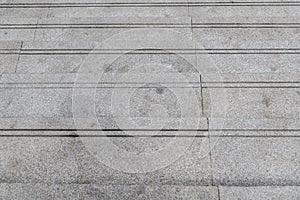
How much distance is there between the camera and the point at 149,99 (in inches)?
143

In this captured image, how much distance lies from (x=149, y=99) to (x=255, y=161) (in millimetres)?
1195

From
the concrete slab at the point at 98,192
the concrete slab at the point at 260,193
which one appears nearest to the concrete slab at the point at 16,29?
the concrete slab at the point at 98,192

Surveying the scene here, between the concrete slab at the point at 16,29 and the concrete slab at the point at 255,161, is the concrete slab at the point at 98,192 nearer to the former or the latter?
the concrete slab at the point at 255,161

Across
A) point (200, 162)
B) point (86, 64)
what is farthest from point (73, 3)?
point (200, 162)

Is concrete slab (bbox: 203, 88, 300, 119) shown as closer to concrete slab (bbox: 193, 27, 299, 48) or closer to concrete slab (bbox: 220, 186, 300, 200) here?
concrete slab (bbox: 193, 27, 299, 48)

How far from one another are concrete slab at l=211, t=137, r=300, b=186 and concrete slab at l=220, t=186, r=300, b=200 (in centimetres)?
8

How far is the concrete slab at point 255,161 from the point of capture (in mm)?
3084

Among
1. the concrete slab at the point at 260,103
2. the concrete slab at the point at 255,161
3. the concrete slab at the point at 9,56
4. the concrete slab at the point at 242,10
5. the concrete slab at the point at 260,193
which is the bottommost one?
the concrete slab at the point at 260,193

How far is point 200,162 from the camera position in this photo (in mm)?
3186

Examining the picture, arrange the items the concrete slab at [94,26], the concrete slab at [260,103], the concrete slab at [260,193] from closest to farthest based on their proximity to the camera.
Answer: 1. the concrete slab at [260,193]
2. the concrete slab at [260,103]
3. the concrete slab at [94,26]

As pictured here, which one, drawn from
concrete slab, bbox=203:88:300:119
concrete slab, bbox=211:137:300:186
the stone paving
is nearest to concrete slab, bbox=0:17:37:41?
the stone paving

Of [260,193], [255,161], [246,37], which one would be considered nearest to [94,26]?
[246,37]

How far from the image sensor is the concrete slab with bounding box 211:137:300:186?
3.08 metres

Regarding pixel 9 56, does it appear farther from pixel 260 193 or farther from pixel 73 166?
pixel 260 193
